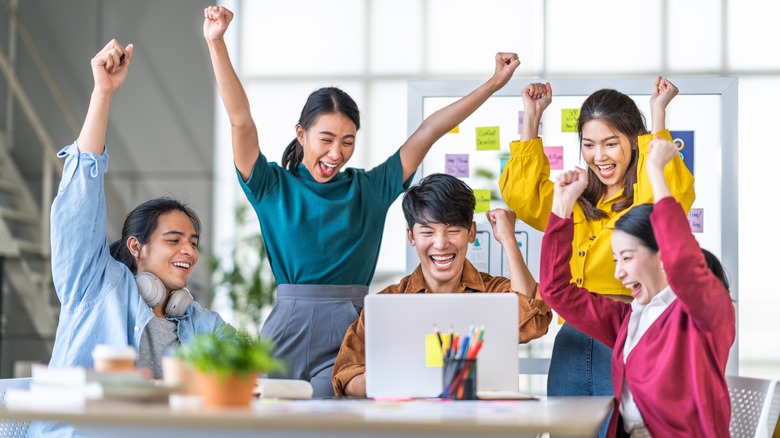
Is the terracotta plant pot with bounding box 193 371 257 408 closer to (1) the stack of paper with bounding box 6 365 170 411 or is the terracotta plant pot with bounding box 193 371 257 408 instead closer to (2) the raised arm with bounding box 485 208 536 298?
(1) the stack of paper with bounding box 6 365 170 411

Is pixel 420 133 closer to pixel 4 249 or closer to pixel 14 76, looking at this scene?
pixel 4 249

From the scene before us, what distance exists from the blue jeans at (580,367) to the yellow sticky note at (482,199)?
39.1 inches

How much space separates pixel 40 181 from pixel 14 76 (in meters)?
0.73

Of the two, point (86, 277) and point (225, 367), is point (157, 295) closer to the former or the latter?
point (86, 277)

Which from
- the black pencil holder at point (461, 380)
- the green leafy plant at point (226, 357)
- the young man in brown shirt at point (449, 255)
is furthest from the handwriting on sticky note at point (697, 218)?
the green leafy plant at point (226, 357)

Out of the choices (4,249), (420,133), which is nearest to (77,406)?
(420,133)

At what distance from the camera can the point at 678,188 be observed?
Result: 9.96 ft

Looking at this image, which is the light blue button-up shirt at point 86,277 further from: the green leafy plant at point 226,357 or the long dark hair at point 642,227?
the long dark hair at point 642,227

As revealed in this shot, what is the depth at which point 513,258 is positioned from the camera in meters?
2.87

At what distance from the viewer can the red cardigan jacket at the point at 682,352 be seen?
226 centimetres

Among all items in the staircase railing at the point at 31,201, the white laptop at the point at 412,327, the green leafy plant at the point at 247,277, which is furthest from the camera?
the staircase railing at the point at 31,201

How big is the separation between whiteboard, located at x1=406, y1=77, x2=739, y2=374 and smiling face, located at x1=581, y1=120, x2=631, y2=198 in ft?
2.53

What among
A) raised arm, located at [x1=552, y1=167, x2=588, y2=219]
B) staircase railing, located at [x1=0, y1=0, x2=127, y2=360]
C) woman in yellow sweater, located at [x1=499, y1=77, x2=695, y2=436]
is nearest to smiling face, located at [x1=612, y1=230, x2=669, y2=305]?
raised arm, located at [x1=552, y1=167, x2=588, y2=219]

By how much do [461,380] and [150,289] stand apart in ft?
3.25
